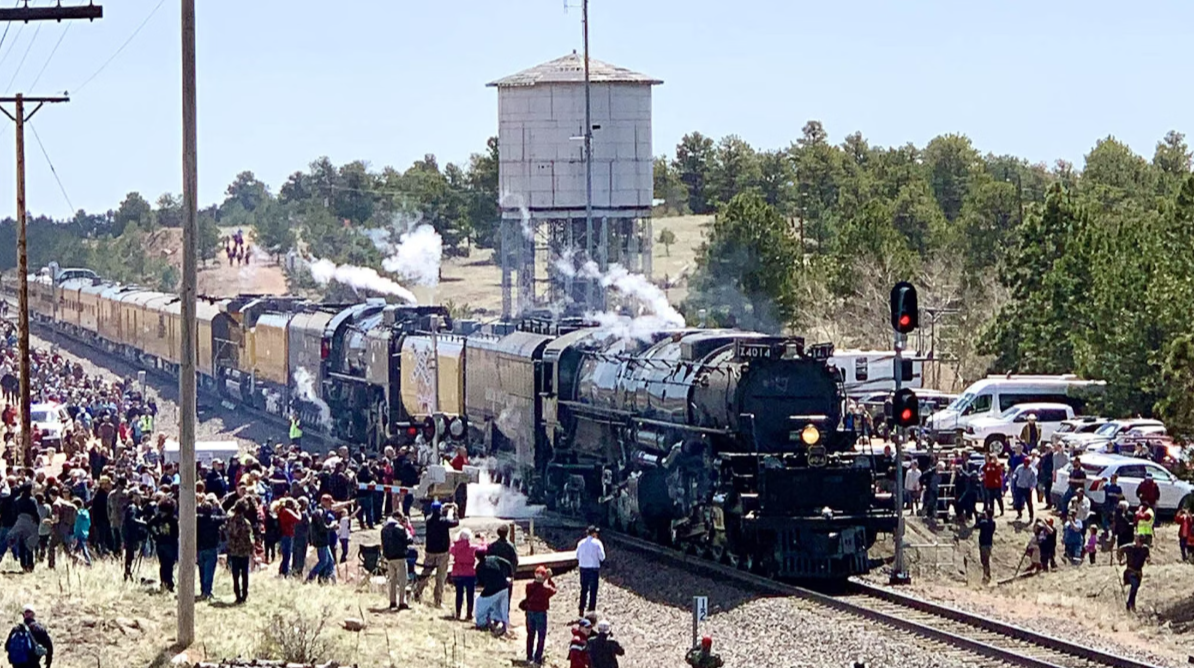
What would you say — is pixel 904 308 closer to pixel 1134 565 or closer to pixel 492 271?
pixel 1134 565

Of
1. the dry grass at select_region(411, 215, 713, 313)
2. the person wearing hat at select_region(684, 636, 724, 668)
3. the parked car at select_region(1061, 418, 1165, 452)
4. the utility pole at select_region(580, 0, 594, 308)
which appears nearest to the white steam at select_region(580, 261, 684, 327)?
the utility pole at select_region(580, 0, 594, 308)

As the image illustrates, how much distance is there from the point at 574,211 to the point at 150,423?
16758 mm

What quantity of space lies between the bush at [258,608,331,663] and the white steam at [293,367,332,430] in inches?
1065

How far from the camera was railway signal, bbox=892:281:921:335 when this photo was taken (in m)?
24.5

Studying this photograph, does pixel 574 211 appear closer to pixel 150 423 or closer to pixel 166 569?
pixel 150 423

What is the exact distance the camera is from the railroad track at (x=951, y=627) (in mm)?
19656

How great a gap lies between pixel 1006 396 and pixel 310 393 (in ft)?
58.0

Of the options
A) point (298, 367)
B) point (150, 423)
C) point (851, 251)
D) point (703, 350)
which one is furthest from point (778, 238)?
point (703, 350)

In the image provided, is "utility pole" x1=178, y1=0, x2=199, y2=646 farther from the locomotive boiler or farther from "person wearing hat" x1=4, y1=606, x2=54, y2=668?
the locomotive boiler

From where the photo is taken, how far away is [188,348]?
62.5 feet

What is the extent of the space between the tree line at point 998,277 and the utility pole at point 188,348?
13362 mm

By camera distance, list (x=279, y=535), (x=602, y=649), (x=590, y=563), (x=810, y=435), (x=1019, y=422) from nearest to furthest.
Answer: (x=602, y=649)
(x=590, y=563)
(x=279, y=535)
(x=810, y=435)
(x=1019, y=422)

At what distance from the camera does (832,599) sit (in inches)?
922

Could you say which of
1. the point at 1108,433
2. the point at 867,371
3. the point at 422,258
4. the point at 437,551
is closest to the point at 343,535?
the point at 437,551
